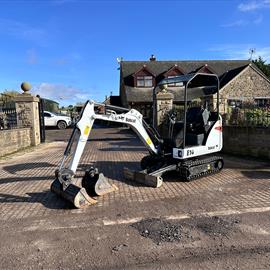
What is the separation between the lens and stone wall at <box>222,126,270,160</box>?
10953 mm

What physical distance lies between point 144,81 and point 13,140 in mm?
24384

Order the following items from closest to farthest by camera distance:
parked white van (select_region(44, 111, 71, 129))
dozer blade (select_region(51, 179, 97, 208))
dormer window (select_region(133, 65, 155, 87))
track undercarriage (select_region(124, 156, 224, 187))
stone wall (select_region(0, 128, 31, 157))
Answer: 1. dozer blade (select_region(51, 179, 97, 208))
2. track undercarriage (select_region(124, 156, 224, 187))
3. stone wall (select_region(0, 128, 31, 157))
4. parked white van (select_region(44, 111, 71, 129))
5. dormer window (select_region(133, 65, 155, 87))

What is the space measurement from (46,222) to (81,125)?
6.77ft

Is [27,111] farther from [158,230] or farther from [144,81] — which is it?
[144,81]

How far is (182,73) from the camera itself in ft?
122

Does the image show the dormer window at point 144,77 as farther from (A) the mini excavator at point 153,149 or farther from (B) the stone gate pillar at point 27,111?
(A) the mini excavator at point 153,149

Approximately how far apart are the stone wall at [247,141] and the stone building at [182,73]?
19045 mm

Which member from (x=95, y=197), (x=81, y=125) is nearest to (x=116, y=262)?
(x=95, y=197)

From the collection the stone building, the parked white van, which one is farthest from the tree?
the parked white van

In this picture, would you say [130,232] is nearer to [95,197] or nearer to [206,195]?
[95,197]

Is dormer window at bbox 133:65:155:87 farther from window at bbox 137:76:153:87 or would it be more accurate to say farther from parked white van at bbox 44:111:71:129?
parked white van at bbox 44:111:71:129

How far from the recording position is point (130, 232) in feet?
16.6

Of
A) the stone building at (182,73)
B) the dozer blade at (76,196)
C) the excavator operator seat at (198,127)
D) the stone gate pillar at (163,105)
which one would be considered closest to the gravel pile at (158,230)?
the dozer blade at (76,196)

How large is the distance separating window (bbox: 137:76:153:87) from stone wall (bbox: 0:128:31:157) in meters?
22.0
